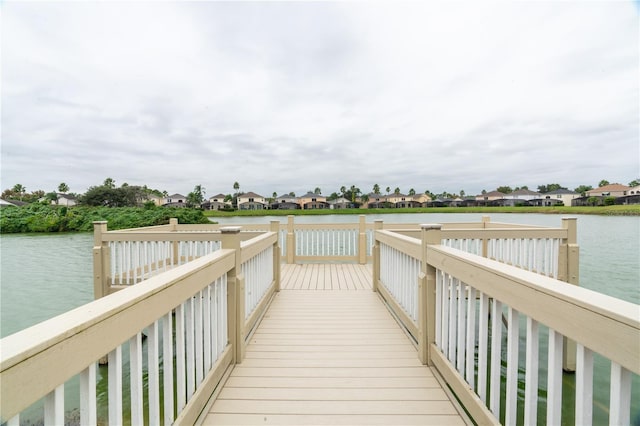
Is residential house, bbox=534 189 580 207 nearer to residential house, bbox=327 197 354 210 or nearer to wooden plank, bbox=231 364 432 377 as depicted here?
residential house, bbox=327 197 354 210

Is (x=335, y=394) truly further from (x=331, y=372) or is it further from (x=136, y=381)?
(x=136, y=381)

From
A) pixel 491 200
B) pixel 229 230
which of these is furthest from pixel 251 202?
pixel 229 230

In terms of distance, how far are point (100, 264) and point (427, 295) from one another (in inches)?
183

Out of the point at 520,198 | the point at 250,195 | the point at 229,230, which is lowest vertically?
the point at 229,230

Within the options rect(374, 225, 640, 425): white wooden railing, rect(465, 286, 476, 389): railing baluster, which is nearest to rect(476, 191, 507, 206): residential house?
rect(374, 225, 640, 425): white wooden railing

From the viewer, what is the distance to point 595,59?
939 centimetres

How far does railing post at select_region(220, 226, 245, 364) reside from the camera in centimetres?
230

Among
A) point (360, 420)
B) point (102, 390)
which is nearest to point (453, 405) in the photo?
point (360, 420)

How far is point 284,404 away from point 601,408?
318 centimetres

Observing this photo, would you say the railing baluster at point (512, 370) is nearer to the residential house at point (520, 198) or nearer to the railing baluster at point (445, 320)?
the railing baluster at point (445, 320)

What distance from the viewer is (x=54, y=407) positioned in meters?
0.74

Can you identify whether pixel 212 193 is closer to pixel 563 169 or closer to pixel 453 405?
pixel 563 169

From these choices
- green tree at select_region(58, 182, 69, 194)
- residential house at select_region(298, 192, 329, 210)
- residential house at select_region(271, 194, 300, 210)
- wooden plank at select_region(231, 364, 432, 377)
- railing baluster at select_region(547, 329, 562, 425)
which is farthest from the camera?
green tree at select_region(58, 182, 69, 194)

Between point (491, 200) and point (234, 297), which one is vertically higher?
point (491, 200)
